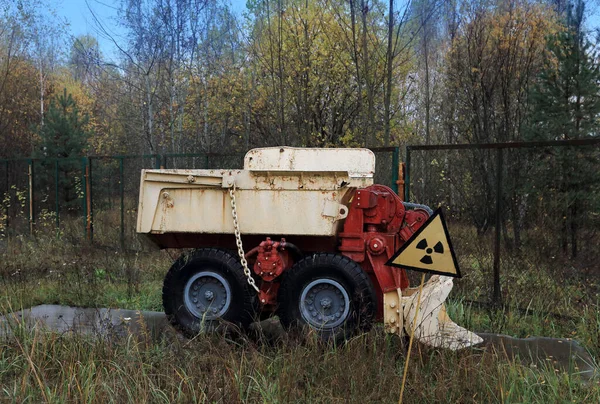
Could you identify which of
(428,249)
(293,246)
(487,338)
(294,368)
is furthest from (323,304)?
(487,338)

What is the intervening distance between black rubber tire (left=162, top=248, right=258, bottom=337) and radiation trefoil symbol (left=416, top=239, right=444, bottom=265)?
73.3 inches

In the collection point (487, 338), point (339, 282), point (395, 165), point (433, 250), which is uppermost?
point (395, 165)

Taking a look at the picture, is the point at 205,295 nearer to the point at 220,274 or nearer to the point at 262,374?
the point at 220,274

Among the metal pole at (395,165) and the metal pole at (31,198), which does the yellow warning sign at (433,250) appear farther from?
the metal pole at (31,198)

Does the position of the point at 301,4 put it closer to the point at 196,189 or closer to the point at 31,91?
the point at 196,189

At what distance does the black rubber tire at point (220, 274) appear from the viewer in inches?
190

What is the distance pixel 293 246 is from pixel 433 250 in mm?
1612

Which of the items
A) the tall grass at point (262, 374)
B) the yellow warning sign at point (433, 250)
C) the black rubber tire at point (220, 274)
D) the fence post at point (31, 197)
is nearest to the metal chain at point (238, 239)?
the black rubber tire at point (220, 274)

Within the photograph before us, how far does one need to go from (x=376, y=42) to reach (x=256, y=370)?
344 inches

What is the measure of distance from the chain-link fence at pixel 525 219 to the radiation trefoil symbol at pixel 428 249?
2.80m

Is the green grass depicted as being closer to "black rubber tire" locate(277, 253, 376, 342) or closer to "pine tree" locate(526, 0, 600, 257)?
"black rubber tire" locate(277, 253, 376, 342)

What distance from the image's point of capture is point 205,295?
4992 mm

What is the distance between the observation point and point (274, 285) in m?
4.91

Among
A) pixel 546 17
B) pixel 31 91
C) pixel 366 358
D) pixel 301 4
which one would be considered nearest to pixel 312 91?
pixel 301 4
